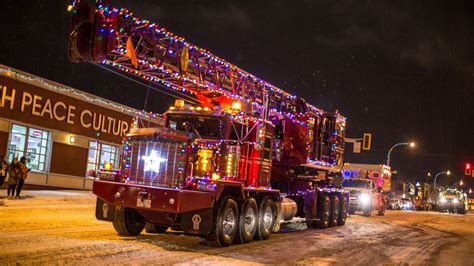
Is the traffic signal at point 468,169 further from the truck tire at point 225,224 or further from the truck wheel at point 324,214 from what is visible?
the truck tire at point 225,224

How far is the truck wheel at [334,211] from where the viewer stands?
19.6 m

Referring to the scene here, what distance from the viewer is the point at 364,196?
99.0ft

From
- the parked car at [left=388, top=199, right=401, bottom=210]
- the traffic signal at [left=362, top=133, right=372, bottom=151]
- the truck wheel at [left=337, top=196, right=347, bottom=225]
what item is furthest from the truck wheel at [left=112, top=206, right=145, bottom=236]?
the parked car at [left=388, top=199, right=401, bottom=210]

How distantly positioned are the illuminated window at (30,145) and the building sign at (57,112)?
49cm

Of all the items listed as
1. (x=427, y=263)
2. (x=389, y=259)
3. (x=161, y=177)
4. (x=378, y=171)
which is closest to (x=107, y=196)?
(x=161, y=177)

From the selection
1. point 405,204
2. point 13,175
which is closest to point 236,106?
point 13,175

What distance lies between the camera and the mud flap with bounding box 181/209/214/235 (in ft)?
36.6

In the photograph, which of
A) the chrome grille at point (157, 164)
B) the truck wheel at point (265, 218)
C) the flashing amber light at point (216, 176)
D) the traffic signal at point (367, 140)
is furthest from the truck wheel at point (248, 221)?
the traffic signal at point (367, 140)

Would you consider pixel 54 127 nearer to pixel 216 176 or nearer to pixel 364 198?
pixel 216 176

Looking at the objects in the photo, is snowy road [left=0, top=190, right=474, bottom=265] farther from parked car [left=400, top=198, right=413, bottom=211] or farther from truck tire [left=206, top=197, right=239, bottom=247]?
parked car [left=400, top=198, right=413, bottom=211]

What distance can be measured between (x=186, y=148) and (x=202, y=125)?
5.26 ft

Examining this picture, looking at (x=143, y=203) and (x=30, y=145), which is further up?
(x=30, y=145)

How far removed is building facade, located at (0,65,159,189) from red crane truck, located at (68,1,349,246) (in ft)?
29.0

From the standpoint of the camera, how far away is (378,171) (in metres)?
34.0
